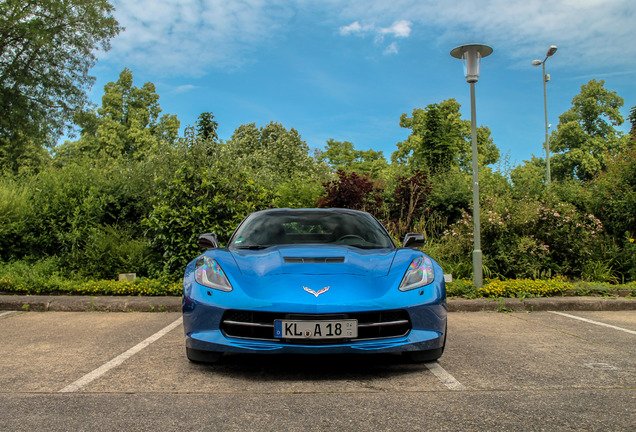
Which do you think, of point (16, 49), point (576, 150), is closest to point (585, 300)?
point (16, 49)

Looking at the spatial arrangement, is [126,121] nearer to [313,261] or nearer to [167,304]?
[167,304]

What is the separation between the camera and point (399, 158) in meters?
48.5

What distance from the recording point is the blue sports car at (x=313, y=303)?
3.44 meters

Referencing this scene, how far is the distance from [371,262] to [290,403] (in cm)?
126

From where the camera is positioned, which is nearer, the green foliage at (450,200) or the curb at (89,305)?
the curb at (89,305)

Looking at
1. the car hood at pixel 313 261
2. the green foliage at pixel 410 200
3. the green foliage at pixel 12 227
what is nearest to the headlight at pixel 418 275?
the car hood at pixel 313 261

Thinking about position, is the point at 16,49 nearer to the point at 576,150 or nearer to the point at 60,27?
the point at 60,27

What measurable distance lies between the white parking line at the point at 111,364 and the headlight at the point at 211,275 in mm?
1027

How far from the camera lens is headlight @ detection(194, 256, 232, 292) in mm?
3740

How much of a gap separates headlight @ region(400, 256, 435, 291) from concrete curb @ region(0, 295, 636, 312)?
338cm

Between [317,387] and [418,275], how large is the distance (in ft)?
3.73

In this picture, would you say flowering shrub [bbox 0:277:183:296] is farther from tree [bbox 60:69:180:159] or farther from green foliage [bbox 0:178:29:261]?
tree [bbox 60:69:180:159]

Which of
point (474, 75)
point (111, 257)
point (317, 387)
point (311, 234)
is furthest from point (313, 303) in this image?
point (111, 257)

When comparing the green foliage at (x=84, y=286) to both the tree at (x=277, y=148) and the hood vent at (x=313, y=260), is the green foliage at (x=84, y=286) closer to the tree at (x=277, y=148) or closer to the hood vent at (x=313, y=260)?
the hood vent at (x=313, y=260)
